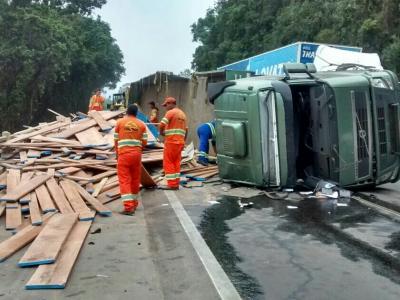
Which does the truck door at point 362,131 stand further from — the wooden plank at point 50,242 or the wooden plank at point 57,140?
the wooden plank at point 57,140

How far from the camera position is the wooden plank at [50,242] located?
539cm

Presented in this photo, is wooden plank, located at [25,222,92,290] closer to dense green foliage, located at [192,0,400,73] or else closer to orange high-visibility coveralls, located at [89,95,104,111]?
orange high-visibility coveralls, located at [89,95,104,111]

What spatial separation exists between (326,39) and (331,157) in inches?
826

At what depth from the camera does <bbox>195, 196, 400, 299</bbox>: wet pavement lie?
4.88 m

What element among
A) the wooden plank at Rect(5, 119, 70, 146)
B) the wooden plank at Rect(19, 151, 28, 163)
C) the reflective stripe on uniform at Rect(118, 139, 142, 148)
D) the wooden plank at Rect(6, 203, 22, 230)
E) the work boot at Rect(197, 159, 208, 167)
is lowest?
the wooden plank at Rect(6, 203, 22, 230)

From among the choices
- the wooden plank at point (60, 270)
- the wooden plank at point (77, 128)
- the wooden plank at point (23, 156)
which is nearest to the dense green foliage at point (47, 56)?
the wooden plank at point (77, 128)

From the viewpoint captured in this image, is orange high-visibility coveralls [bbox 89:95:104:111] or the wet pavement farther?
orange high-visibility coveralls [bbox 89:95:104:111]

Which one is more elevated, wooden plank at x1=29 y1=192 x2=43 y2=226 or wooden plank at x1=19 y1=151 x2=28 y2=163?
wooden plank at x1=19 y1=151 x2=28 y2=163

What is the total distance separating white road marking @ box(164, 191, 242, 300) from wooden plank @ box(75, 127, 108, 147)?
4.22m

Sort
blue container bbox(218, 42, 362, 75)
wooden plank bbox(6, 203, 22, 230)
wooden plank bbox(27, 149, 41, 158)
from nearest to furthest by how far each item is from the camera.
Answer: wooden plank bbox(6, 203, 22, 230)
wooden plank bbox(27, 149, 41, 158)
blue container bbox(218, 42, 362, 75)

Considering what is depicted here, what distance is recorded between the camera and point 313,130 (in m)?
9.70

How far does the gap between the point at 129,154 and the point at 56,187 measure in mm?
1421

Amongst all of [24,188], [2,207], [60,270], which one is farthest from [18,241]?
[24,188]

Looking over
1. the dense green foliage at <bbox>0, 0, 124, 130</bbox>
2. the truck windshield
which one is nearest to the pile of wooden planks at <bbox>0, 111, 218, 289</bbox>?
the truck windshield
